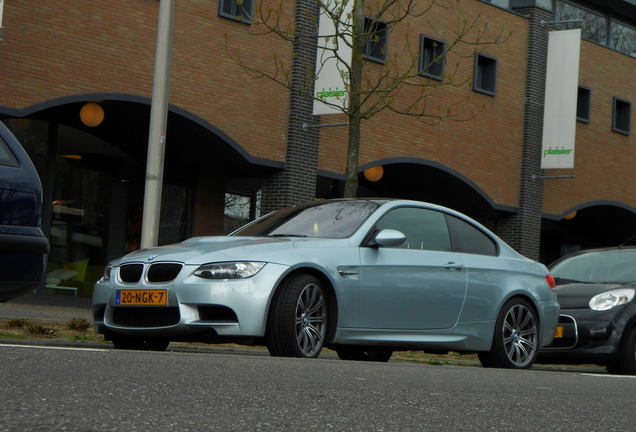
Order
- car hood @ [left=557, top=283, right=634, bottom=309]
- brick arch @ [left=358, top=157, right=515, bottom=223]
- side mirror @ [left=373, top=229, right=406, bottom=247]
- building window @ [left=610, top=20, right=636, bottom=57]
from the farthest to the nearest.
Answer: building window @ [left=610, top=20, right=636, bottom=57], brick arch @ [left=358, top=157, right=515, bottom=223], car hood @ [left=557, top=283, right=634, bottom=309], side mirror @ [left=373, top=229, right=406, bottom=247]

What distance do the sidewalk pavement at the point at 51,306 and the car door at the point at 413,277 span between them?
7.82m

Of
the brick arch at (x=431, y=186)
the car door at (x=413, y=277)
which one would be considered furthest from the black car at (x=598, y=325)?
the brick arch at (x=431, y=186)

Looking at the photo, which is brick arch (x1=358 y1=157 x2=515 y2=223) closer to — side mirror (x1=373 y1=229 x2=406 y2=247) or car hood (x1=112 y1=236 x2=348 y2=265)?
side mirror (x1=373 y1=229 x2=406 y2=247)

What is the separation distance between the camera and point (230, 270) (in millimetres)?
7641

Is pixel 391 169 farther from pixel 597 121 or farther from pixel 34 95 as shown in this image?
pixel 34 95

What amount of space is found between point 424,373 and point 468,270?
9.22 feet

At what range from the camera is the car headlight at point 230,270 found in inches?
300

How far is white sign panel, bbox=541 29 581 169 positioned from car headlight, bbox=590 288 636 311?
15429 millimetres

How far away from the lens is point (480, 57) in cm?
2542

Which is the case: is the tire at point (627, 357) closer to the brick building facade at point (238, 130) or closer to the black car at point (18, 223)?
the black car at point (18, 223)

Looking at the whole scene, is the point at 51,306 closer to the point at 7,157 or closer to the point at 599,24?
the point at 7,157

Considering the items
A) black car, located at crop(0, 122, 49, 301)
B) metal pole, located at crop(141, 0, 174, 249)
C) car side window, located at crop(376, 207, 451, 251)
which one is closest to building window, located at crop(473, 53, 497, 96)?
metal pole, located at crop(141, 0, 174, 249)

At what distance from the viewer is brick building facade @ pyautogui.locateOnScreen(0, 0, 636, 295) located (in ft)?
58.0

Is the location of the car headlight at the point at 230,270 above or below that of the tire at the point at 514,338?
above
